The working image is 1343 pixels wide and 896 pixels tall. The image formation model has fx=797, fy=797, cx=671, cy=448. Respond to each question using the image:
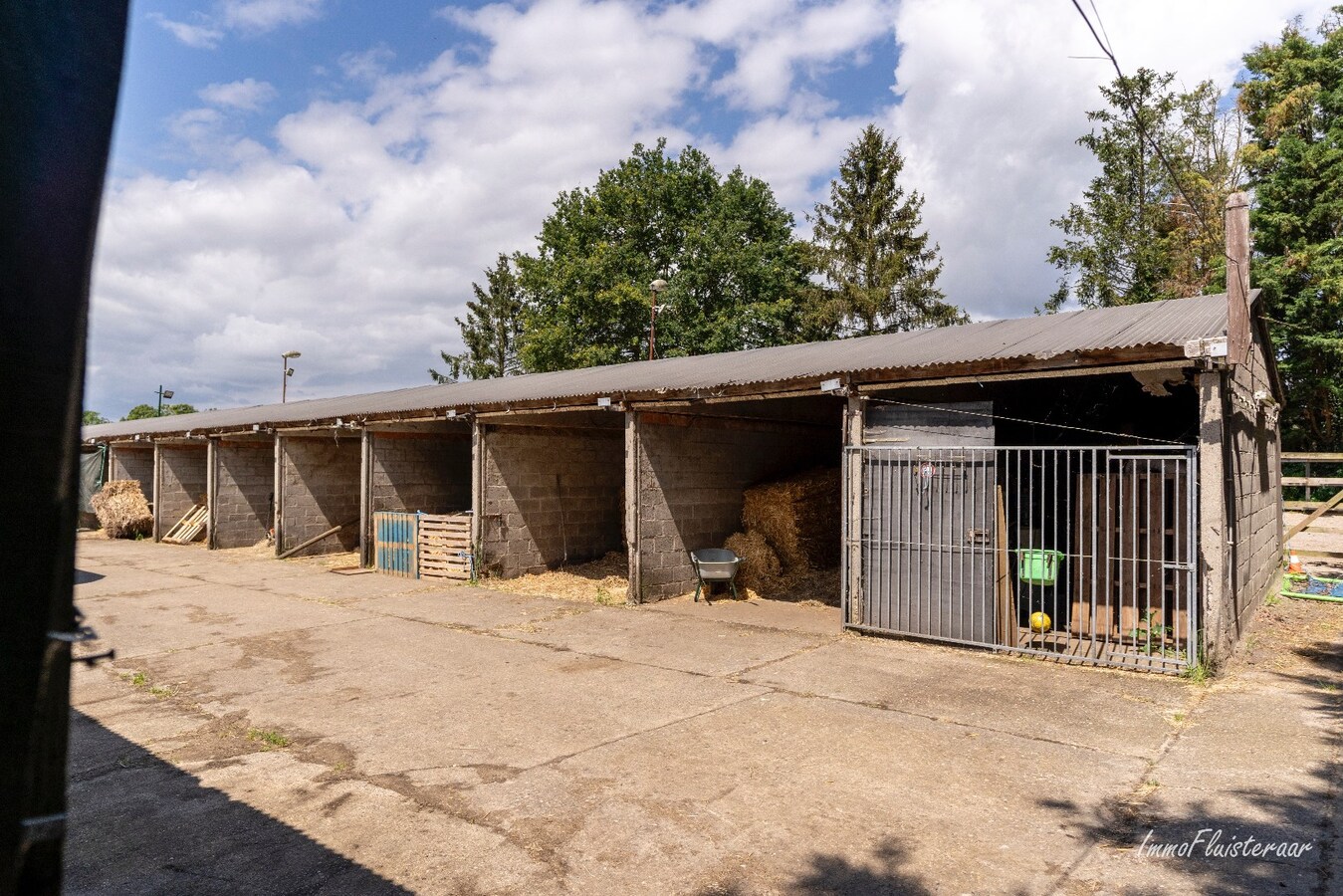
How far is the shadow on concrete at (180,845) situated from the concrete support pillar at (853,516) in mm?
6527

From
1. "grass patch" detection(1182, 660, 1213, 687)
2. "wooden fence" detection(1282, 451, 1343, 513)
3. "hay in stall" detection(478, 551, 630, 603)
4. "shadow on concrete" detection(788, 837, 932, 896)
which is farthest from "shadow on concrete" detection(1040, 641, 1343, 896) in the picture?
"wooden fence" detection(1282, 451, 1343, 513)

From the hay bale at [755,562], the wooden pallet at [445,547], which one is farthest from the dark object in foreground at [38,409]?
the wooden pallet at [445,547]

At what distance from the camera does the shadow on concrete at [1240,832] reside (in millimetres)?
3648

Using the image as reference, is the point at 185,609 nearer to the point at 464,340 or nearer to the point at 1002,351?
the point at 1002,351

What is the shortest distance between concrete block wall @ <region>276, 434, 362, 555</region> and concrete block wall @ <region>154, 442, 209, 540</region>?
18.2 ft

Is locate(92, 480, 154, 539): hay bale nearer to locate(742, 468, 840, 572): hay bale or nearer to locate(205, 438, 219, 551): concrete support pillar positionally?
locate(205, 438, 219, 551): concrete support pillar

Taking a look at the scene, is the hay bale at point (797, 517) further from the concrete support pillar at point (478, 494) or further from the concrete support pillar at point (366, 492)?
the concrete support pillar at point (366, 492)

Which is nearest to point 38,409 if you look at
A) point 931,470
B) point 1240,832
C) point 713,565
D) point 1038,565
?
point 1240,832

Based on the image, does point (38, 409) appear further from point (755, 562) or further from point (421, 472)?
point (421, 472)

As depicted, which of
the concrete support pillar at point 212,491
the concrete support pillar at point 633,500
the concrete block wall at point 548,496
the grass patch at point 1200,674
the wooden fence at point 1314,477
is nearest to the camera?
the grass patch at point 1200,674

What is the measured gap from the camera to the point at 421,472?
16.4 m

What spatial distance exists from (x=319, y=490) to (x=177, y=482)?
22.8 feet

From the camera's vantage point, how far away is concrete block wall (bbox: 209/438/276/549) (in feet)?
63.4

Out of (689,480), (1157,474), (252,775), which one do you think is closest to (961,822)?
(252,775)
